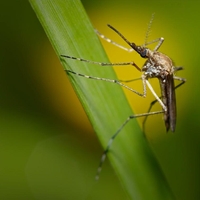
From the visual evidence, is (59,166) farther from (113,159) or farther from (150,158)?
(113,159)

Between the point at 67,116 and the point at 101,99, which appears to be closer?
the point at 101,99

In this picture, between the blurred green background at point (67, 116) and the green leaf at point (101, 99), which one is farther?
the blurred green background at point (67, 116)

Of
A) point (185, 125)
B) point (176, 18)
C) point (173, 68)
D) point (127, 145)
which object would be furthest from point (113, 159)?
point (176, 18)

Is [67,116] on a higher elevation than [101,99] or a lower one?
lower
